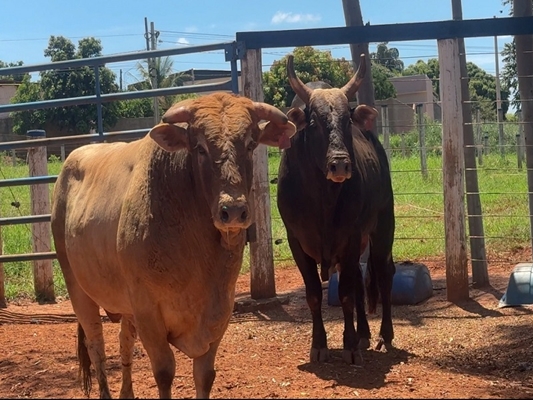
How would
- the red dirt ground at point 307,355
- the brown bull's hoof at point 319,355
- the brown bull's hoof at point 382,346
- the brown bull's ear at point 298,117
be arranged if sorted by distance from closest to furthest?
the red dirt ground at point 307,355 → the brown bull's hoof at point 319,355 → the brown bull's ear at point 298,117 → the brown bull's hoof at point 382,346

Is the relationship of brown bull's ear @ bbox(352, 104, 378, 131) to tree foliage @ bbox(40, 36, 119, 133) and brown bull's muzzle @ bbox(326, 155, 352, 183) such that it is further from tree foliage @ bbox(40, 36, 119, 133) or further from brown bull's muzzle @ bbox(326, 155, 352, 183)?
tree foliage @ bbox(40, 36, 119, 133)

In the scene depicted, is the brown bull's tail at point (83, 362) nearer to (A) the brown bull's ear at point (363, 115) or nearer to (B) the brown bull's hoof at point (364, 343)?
(B) the brown bull's hoof at point (364, 343)

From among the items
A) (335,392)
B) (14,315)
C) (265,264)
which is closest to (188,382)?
(335,392)

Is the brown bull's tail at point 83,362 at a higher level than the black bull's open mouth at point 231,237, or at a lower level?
lower

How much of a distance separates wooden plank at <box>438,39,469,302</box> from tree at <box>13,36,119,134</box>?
74.0 feet

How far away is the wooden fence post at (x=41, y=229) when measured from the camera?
32.3 feet

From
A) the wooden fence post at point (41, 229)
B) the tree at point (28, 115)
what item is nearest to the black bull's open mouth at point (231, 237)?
the wooden fence post at point (41, 229)

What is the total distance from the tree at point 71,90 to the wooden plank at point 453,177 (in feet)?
74.0

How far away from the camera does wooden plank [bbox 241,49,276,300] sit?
352 inches

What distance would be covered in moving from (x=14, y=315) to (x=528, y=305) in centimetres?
555

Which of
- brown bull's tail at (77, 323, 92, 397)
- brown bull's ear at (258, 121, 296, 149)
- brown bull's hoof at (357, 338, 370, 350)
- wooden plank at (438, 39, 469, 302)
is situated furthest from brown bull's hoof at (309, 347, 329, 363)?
wooden plank at (438, 39, 469, 302)

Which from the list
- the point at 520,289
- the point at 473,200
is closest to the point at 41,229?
the point at 473,200

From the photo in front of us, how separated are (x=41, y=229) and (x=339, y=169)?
499 cm

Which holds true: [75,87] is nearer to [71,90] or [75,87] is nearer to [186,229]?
[71,90]
